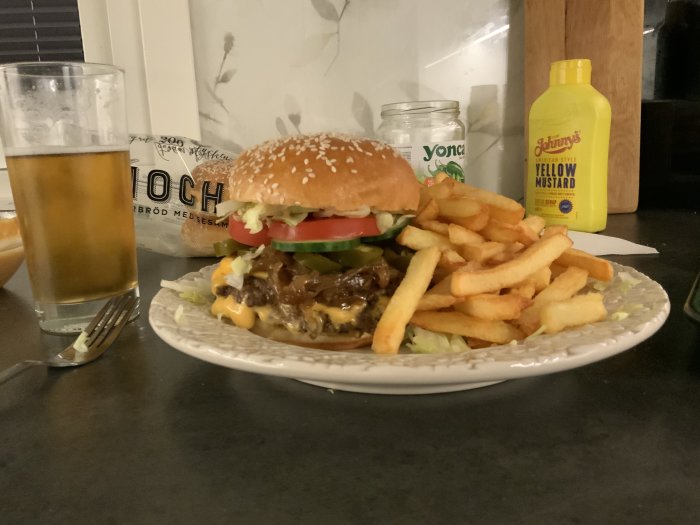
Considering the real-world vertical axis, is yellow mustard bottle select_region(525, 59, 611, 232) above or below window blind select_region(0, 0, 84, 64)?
below

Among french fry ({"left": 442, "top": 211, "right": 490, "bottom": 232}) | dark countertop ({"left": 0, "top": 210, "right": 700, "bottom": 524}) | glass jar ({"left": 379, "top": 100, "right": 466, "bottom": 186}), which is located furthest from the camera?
glass jar ({"left": 379, "top": 100, "right": 466, "bottom": 186})

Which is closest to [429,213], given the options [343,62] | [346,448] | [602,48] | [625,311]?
[625,311]

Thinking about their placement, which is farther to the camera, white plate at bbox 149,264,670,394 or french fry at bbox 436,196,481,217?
french fry at bbox 436,196,481,217

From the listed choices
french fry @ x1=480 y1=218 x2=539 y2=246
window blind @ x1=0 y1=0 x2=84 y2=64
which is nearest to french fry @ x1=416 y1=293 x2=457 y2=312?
french fry @ x1=480 y1=218 x2=539 y2=246

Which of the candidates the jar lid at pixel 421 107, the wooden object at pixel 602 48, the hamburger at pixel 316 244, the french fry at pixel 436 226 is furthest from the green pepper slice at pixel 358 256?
the wooden object at pixel 602 48

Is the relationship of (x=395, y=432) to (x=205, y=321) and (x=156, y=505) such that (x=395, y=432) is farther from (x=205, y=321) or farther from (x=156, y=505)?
(x=205, y=321)

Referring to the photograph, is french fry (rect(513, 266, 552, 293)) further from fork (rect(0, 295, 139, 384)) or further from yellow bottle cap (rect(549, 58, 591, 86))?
yellow bottle cap (rect(549, 58, 591, 86))
